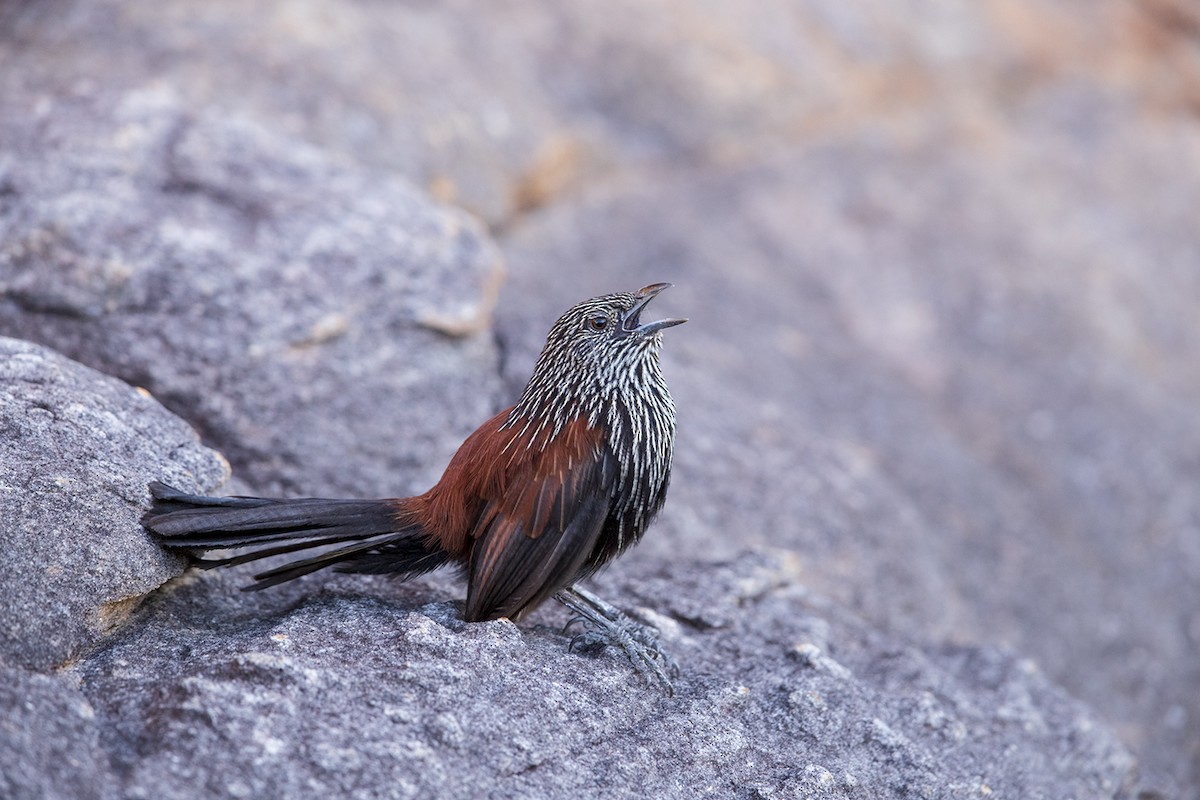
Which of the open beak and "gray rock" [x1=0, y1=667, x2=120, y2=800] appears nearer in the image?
"gray rock" [x1=0, y1=667, x2=120, y2=800]

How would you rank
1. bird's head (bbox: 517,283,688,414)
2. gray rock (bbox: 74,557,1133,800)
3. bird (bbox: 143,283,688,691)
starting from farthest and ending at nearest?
bird's head (bbox: 517,283,688,414), bird (bbox: 143,283,688,691), gray rock (bbox: 74,557,1133,800)

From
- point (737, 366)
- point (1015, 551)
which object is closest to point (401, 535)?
point (737, 366)

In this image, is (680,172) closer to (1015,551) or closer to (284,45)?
(284,45)

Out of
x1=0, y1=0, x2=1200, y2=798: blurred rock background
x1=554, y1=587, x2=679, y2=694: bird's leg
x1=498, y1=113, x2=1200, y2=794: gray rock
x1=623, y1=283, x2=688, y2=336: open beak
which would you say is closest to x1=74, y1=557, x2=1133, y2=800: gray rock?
x1=554, y1=587, x2=679, y2=694: bird's leg

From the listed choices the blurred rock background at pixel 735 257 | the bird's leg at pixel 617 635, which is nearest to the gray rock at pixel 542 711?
the bird's leg at pixel 617 635

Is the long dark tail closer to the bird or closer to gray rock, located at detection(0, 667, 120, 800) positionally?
the bird

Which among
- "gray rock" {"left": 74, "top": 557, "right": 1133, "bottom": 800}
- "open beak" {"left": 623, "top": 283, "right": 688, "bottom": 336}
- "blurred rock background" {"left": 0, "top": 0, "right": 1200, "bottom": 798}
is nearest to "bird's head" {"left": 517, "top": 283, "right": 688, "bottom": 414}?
"open beak" {"left": 623, "top": 283, "right": 688, "bottom": 336}

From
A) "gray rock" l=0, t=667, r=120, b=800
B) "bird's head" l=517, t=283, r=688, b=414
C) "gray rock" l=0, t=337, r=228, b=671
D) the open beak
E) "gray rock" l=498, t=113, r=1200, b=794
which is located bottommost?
"gray rock" l=0, t=667, r=120, b=800

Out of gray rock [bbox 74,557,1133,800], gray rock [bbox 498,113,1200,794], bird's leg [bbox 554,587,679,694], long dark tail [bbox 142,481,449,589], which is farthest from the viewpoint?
gray rock [bbox 498,113,1200,794]

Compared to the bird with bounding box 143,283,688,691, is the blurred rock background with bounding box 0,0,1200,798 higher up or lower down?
higher up
